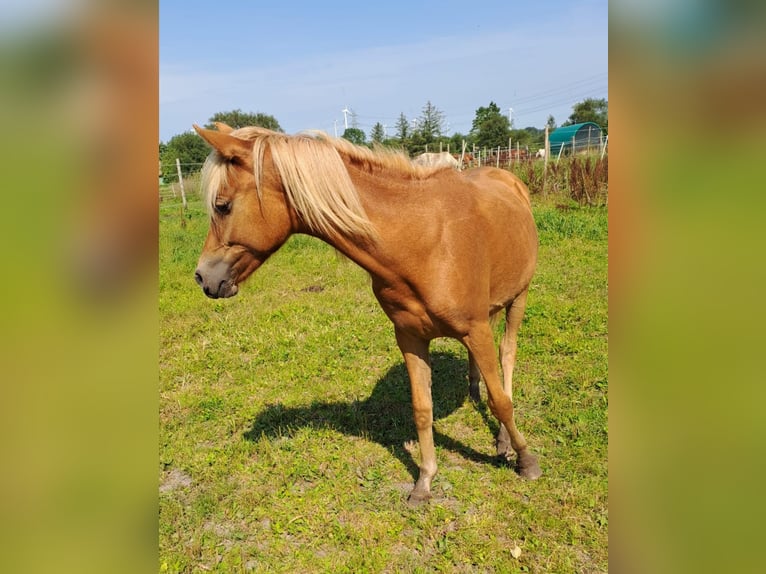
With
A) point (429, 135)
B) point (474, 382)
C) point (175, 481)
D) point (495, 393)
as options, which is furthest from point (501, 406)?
point (429, 135)

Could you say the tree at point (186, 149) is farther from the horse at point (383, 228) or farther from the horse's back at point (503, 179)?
the horse at point (383, 228)

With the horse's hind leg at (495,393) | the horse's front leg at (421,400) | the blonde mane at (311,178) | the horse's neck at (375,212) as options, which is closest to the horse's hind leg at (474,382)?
the horse's hind leg at (495,393)

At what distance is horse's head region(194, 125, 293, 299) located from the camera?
7.45 ft

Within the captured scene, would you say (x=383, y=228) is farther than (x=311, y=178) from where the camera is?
Yes

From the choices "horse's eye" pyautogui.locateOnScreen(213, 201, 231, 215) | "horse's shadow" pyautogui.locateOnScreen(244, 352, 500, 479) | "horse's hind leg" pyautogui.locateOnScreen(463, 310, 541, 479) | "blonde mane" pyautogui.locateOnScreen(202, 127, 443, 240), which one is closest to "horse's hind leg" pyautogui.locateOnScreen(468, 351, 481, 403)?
"horse's shadow" pyautogui.locateOnScreen(244, 352, 500, 479)

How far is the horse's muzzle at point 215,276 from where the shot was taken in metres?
2.41

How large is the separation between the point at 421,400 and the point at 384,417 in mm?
997

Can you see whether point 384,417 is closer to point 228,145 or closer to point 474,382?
point 474,382

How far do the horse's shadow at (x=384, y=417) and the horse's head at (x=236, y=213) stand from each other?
74.4 inches

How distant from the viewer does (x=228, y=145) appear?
7.36ft

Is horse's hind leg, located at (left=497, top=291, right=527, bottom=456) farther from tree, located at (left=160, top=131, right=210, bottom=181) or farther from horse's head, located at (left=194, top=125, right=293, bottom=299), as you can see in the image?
tree, located at (left=160, top=131, right=210, bottom=181)

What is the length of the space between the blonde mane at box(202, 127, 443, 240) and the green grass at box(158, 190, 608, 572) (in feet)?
1.84
